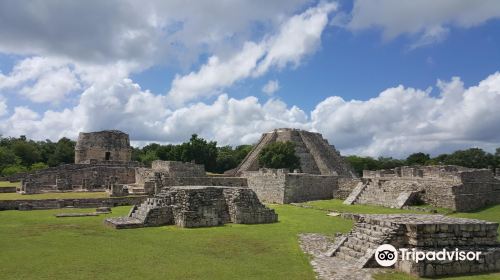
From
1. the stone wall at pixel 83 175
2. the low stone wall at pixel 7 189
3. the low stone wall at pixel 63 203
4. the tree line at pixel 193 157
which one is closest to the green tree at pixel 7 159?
the tree line at pixel 193 157

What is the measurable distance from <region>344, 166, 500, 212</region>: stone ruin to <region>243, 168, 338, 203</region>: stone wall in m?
2.83

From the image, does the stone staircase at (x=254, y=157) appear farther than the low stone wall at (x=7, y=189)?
Yes

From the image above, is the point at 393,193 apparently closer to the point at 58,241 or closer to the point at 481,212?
the point at 481,212

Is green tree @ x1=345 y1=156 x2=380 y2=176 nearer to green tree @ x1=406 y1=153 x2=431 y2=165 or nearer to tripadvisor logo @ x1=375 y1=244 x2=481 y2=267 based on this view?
green tree @ x1=406 y1=153 x2=431 y2=165

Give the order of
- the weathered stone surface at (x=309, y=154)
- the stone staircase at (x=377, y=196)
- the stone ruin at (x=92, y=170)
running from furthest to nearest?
the weathered stone surface at (x=309, y=154), the stone ruin at (x=92, y=170), the stone staircase at (x=377, y=196)

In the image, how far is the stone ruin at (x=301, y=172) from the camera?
28203 millimetres

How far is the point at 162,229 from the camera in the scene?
1518cm

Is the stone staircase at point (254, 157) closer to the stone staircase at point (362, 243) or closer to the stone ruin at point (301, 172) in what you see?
the stone ruin at point (301, 172)

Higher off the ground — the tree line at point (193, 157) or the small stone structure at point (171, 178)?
the tree line at point (193, 157)

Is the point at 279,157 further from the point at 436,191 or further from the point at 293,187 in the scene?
the point at 436,191

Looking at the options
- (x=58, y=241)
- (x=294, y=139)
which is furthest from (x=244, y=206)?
(x=294, y=139)

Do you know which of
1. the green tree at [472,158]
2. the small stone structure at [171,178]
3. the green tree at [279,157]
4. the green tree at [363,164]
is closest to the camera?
the small stone structure at [171,178]

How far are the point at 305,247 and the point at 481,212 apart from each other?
11969 mm

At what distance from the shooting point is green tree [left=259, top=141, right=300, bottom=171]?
44438mm
